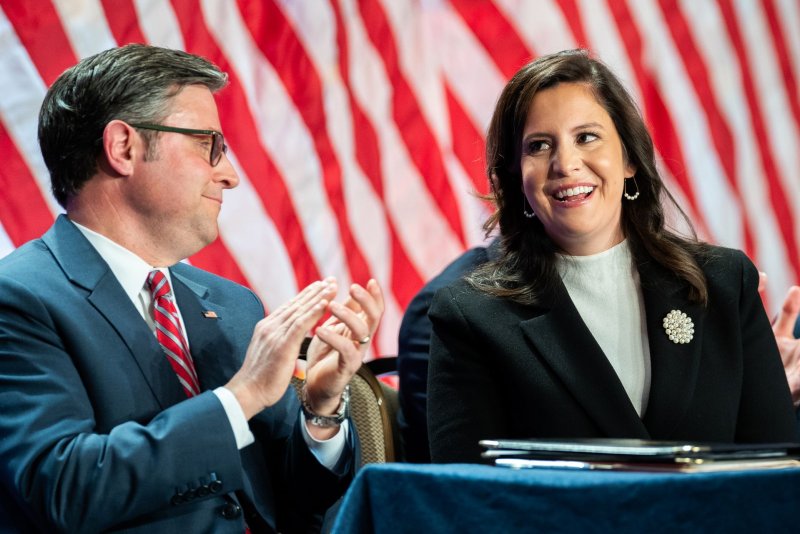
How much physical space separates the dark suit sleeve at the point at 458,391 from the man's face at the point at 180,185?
0.61 metres

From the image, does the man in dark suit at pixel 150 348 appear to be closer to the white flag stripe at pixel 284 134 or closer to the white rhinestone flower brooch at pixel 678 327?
the white rhinestone flower brooch at pixel 678 327

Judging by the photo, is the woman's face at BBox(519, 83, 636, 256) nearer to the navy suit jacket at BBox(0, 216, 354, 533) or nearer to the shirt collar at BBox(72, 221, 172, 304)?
the navy suit jacket at BBox(0, 216, 354, 533)

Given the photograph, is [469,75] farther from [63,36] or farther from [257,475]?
[257,475]

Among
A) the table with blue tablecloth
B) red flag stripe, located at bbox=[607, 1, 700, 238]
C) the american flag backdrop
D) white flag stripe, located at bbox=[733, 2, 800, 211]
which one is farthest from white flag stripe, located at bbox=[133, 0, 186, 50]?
white flag stripe, located at bbox=[733, 2, 800, 211]

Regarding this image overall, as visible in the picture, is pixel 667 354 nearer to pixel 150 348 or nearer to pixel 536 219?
pixel 536 219

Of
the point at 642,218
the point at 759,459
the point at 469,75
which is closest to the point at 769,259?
the point at 469,75

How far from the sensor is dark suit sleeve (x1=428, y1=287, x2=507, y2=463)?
227 centimetres

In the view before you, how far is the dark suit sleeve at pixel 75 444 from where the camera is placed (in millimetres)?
1884

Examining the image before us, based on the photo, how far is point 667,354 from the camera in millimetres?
2275

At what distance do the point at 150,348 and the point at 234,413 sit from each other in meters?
0.28

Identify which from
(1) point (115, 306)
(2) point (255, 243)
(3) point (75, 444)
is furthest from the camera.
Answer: (2) point (255, 243)

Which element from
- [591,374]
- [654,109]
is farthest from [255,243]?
[654,109]

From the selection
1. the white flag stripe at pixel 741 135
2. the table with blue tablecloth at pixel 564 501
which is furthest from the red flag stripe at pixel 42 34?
the white flag stripe at pixel 741 135

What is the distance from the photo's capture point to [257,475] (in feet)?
7.79
